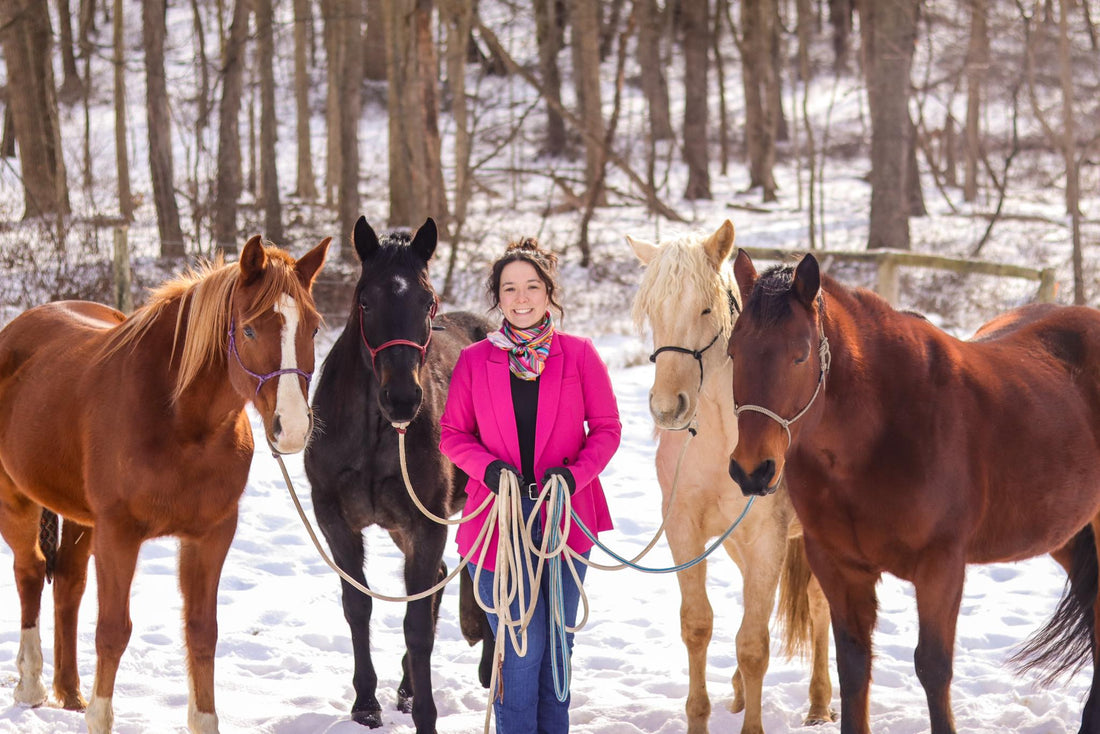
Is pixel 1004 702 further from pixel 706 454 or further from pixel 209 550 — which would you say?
pixel 209 550

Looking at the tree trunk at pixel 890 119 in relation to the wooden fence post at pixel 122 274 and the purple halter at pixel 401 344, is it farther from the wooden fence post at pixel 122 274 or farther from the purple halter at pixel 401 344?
the purple halter at pixel 401 344

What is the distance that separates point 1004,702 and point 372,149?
21.8 meters

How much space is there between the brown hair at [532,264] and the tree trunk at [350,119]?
892cm

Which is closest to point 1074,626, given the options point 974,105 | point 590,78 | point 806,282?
point 806,282

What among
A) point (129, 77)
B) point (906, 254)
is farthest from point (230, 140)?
point (129, 77)

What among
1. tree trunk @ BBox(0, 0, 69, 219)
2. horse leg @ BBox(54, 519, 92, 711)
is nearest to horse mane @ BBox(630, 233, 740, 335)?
horse leg @ BBox(54, 519, 92, 711)

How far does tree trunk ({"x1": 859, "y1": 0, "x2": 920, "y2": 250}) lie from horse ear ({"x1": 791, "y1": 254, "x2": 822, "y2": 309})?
1220cm

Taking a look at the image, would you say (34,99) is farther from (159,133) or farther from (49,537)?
(49,537)

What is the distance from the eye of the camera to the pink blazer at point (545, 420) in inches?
117

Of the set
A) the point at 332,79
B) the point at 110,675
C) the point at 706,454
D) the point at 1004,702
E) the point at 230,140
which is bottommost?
the point at 1004,702

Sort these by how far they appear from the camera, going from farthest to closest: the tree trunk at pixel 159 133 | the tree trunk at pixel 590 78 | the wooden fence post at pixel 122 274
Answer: the tree trunk at pixel 590 78
the tree trunk at pixel 159 133
the wooden fence post at pixel 122 274

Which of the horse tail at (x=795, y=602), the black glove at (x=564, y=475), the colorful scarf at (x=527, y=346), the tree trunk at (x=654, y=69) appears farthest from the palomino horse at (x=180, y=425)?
the tree trunk at (x=654, y=69)

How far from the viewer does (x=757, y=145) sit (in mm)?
20875

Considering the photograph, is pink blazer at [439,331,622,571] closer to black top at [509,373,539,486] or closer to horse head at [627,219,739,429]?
black top at [509,373,539,486]
